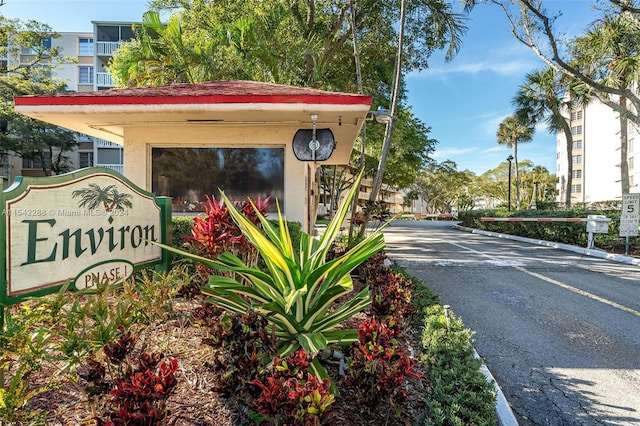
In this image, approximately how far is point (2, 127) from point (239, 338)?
3577 centimetres

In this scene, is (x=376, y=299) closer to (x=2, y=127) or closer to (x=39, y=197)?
(x=39, y=197)

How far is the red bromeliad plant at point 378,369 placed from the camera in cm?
208

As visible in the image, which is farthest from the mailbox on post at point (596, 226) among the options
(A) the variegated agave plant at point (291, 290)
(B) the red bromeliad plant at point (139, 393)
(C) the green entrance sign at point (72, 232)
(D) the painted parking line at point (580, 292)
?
(B) the red bromeliad plant at point (139, 393)

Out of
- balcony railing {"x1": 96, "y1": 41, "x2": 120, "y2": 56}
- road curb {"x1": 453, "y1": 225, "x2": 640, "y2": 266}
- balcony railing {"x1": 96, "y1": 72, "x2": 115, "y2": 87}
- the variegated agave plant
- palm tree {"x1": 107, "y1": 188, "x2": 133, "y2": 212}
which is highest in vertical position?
balcony railing {"x1": 96, "y1": 41, "x2": 120, "y2": 56}

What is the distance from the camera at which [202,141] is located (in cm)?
695

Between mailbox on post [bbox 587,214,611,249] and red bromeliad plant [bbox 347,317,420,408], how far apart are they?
41.0 ft

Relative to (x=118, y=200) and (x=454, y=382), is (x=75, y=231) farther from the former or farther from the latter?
(x=454, y=382)

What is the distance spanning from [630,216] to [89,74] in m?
40.6

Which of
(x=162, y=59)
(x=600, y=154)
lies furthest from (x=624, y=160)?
(x=600, y=154)

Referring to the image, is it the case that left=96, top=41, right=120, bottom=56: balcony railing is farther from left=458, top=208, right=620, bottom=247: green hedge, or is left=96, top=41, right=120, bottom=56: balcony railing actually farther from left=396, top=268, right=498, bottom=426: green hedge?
left=396, top=268, right=498, bottom=426: green hedge

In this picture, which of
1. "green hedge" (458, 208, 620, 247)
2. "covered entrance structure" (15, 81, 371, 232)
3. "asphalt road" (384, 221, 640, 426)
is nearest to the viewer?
"asphalt road" (384, 221, 640, 426)

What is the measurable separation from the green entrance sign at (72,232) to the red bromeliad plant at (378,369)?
199 centimetres

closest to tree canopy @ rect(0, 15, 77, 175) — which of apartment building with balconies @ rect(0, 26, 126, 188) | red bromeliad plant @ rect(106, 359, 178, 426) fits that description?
apartment building with balconies @ rect(0, 26, 126, 188)

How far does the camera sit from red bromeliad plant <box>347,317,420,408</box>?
208cm
